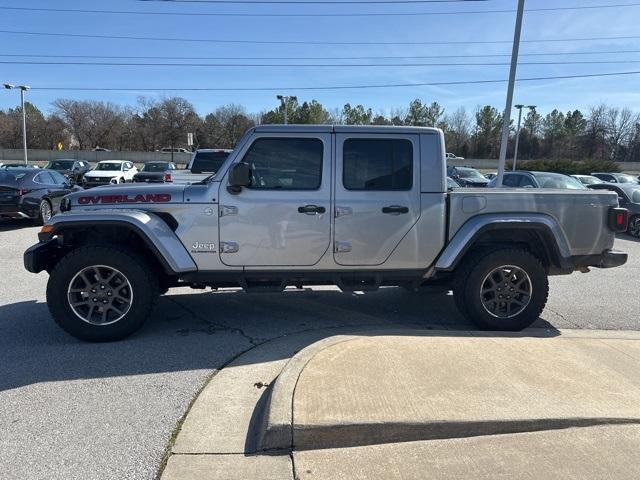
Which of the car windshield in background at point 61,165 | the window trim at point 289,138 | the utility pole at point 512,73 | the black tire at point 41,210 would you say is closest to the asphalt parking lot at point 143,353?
the window trim at point 289,138

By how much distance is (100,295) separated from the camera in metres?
4.76

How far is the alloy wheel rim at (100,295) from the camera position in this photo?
15.5ft

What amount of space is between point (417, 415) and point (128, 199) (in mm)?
3298

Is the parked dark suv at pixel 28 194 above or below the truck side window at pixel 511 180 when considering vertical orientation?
below

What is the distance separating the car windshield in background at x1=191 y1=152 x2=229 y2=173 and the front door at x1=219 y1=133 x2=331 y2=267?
8856 mm

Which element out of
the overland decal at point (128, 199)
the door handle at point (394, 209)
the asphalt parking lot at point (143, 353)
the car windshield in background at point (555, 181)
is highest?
the car windshield in background at point (555, 181)

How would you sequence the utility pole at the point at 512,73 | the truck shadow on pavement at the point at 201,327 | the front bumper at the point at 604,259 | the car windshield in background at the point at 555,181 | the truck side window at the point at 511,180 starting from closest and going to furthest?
1. the truck shadow on pavement at the point at 201,327
2. the front bumper at the point at 604,259
3. the car windshield in background at the point at 555,181
4. the utility pole at the point at 512,73
5. the truck side window at the point at 511,180

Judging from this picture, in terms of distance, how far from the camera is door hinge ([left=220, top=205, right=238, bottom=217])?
477cm

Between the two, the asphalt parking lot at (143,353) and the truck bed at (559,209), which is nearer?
the asphalt parking lot at (143,353)

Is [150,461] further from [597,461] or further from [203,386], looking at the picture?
[597,461]

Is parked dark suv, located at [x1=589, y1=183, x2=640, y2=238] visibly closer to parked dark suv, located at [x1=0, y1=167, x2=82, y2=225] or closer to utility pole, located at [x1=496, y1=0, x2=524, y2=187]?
utility pole, located at [x1=496, y1=0, x2=524, y2=187]

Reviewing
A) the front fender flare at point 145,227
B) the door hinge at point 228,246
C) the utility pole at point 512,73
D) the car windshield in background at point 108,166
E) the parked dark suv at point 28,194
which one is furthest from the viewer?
the car windshield in background at point 108,166

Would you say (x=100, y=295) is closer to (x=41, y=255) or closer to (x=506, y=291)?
(x=41, y=255)

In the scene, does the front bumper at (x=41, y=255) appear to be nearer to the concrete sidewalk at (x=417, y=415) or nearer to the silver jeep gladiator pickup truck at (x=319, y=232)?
the silver jeep gladiator pickup truck at (x=319, y=232)
